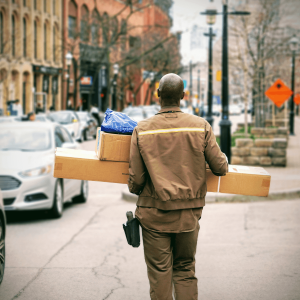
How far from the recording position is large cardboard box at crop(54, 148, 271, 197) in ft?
13.0

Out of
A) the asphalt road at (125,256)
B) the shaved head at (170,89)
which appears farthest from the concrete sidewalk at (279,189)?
the shaved head at (170,89)

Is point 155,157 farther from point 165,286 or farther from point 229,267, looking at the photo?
point 229,267

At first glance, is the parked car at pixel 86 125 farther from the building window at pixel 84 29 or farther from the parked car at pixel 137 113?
the building window at pixel 84 29

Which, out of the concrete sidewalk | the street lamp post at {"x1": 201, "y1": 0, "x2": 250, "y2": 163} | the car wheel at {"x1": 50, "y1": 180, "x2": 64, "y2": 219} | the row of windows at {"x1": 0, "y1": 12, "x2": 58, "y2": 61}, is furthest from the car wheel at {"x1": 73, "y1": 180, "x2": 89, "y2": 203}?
the row of windows at {"x1": 0, "y1": 12, "x2": 58, "y2": 61}

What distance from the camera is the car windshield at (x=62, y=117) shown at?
25234mm

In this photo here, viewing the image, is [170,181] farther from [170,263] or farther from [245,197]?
[245,197]

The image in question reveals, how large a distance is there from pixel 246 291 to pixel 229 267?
0.85 metres

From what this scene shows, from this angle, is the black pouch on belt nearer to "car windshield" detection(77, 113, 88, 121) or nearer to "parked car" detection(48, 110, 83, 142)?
"parked car" detection(48, 110, 83, 142)

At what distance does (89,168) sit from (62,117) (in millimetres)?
21926

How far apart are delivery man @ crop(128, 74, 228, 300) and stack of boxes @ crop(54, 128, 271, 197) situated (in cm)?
39

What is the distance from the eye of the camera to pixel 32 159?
8.68 meters

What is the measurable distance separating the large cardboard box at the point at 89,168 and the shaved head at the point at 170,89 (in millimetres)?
649

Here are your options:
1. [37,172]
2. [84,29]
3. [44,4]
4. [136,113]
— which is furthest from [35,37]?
[37,172]

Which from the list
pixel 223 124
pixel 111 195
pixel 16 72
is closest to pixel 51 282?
pixel 111 195
